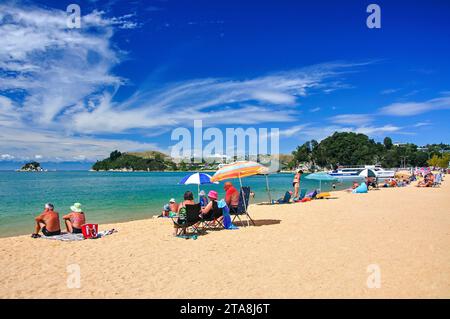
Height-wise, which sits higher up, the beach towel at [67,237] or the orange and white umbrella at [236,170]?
the orange and white umbrella at [236,170]

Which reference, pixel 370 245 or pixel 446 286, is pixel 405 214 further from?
pixel 446 286

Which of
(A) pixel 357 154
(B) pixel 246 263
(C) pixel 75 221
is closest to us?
(B) pixel 246 263

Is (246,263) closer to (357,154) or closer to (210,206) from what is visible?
(210,206)

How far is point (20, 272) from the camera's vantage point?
608 centimetres

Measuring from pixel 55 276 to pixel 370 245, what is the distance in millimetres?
6458

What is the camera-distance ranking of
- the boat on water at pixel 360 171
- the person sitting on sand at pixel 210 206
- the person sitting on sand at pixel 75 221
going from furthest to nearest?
1. the boat on water at pixel 360 171
2. the person sitting on sand at pixel 210 206
3. the person sitting on sand at pixel 75 221

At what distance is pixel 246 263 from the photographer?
6.33 meters

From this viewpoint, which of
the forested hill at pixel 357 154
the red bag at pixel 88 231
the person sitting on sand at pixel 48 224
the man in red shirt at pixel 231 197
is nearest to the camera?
the red bag at pixel 88 231

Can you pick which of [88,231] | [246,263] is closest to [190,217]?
[88,231]

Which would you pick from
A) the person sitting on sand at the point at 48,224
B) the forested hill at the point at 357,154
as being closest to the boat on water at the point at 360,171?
the person sitting on sand at the point at 48,224

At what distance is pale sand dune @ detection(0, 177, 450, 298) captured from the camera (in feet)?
16.1

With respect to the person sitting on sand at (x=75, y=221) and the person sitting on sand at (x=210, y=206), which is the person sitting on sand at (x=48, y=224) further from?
the person sitting on sand at (x=210, y=206)

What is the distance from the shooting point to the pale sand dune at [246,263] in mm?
4918
